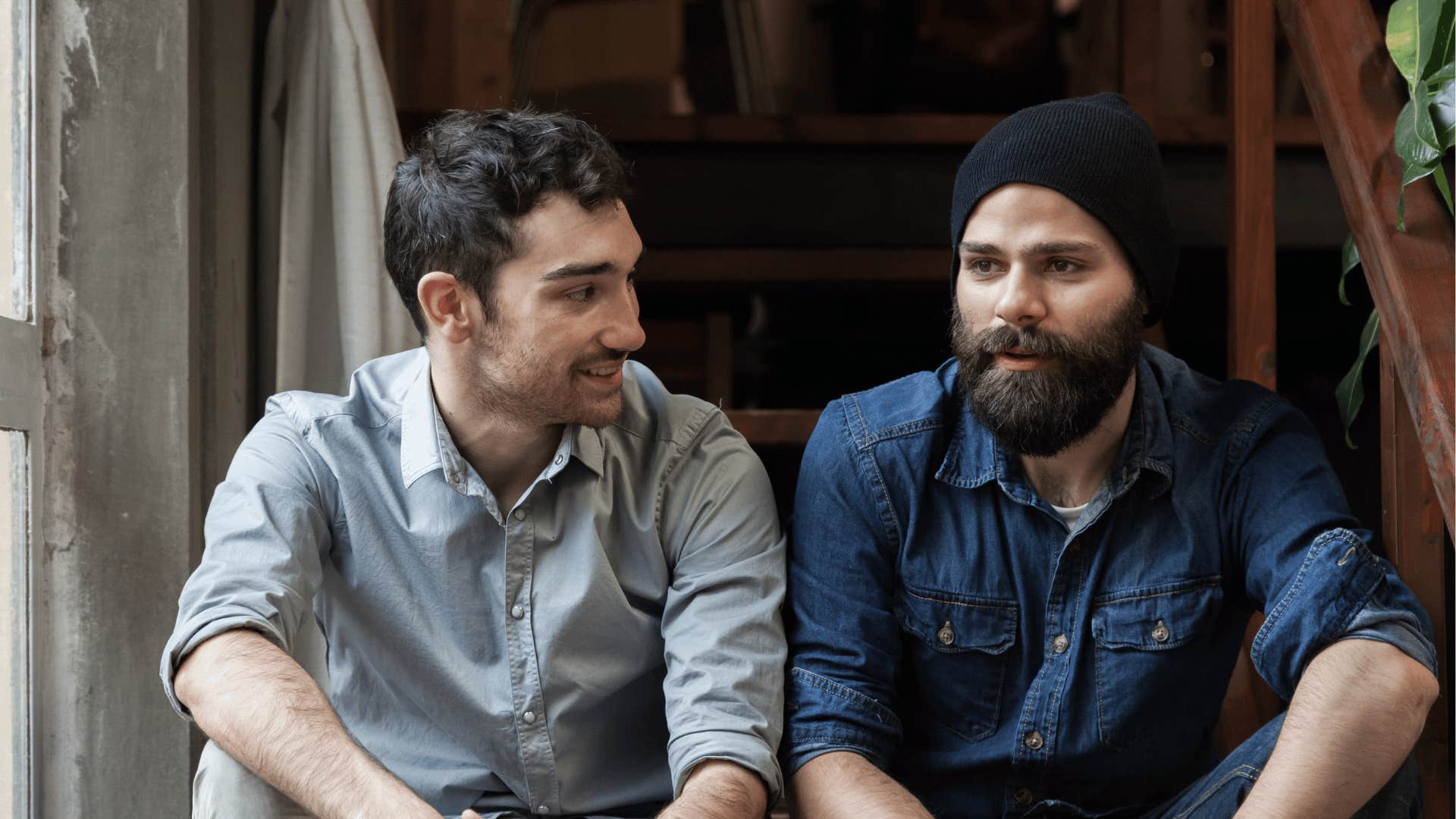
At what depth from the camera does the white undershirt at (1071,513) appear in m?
1.83

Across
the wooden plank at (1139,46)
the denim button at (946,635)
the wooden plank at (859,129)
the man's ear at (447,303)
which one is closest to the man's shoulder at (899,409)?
the denim button at (946,635)

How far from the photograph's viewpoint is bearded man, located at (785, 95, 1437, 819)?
1.77 m

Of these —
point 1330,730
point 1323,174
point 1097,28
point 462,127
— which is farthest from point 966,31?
point 1330,730

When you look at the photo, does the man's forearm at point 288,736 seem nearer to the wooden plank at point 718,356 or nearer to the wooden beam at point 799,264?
the wooden beam at point 799,264

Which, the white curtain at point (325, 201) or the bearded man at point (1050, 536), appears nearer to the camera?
the bearded man at point (1050, 536)

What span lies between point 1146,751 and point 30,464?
4.80 ft

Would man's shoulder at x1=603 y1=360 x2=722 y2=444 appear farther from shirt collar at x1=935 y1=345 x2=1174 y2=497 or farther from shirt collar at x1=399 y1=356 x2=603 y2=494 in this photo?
shirt collar at x1=935 y1=345 x2=1174 y2=497

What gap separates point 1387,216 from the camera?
1683 millimetres

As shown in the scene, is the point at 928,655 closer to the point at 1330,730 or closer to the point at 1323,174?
the point at 1330,730

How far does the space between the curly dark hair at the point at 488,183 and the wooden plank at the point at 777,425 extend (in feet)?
2.98

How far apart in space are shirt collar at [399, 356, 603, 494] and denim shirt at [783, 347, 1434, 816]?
286 millimetres

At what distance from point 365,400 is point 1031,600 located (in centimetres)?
89

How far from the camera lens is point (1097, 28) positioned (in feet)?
13.7

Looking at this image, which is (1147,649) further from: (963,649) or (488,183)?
(488,183)
